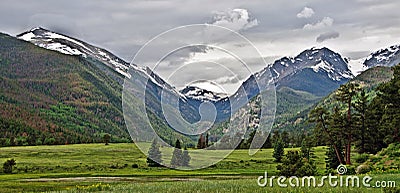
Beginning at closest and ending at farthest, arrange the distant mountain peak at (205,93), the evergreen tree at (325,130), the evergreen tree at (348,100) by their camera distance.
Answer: the distant mountain peak at (205,93) < the evergreen tree at (348,100) < the evergreen tree at (325,130)

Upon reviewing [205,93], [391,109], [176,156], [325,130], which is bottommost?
[176,156]

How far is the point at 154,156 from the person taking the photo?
4552 inches

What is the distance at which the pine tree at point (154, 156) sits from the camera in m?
111

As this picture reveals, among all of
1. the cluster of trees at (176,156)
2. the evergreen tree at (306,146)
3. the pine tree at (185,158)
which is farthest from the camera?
the cluster of trees at (176,156)

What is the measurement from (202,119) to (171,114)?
6.00 metres

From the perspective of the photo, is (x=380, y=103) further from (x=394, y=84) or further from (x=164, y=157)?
(x=164, y=157)

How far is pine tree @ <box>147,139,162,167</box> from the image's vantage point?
110700 millimetres

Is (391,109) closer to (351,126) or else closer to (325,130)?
(351,126)

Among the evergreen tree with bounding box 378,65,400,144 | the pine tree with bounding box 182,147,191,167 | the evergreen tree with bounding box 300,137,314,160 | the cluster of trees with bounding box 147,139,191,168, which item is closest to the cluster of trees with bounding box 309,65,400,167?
the evergreen tree with bounding box 300,137,314,160

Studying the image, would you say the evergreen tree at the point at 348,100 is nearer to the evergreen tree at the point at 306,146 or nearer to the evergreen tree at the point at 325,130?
the evergreen tree at the point at 325,130

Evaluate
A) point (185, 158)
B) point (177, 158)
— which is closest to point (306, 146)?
point (185, 158)

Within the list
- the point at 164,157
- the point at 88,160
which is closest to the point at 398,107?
the point at 164,157

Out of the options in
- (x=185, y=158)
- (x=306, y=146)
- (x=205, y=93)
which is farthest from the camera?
(x=306, y=146)

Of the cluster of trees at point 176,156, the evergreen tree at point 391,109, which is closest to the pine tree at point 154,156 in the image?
the cluster of trees at point 176,156
